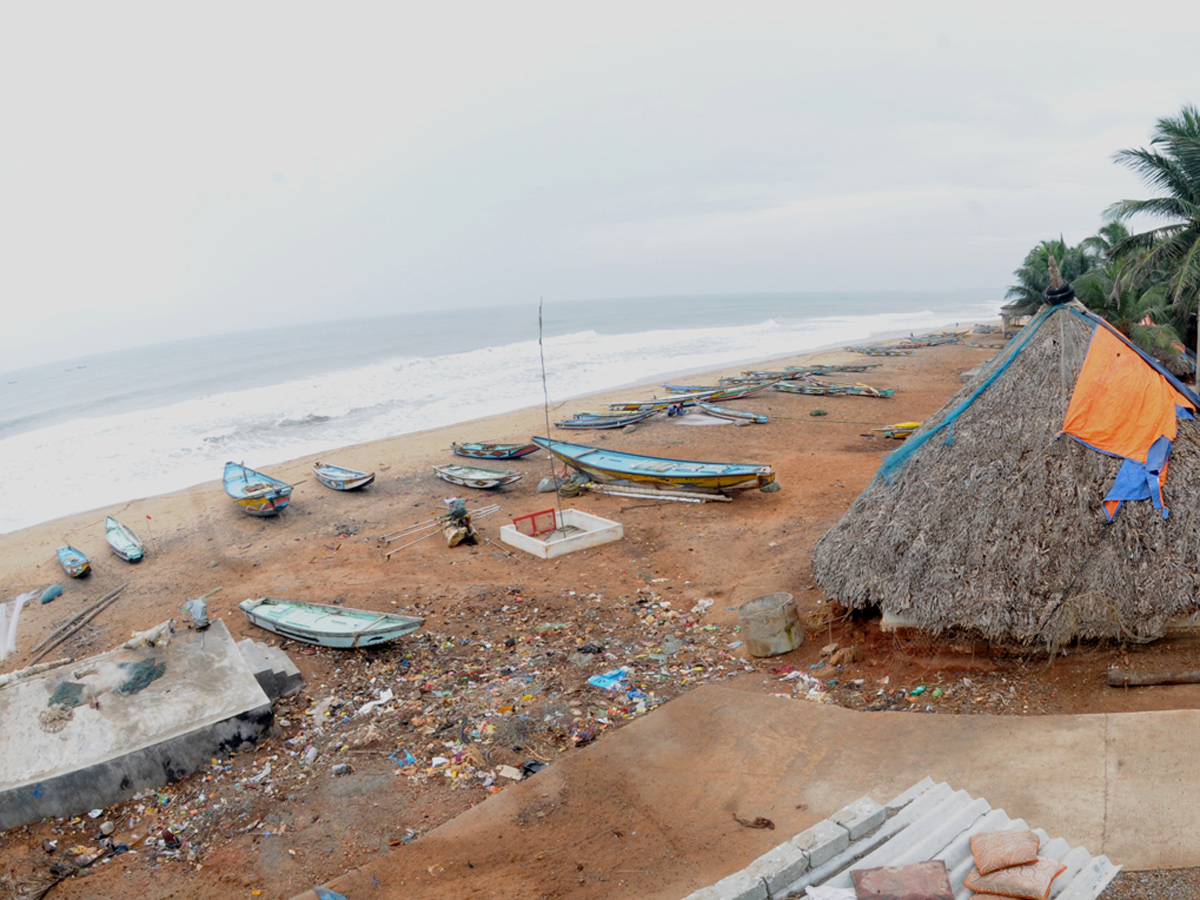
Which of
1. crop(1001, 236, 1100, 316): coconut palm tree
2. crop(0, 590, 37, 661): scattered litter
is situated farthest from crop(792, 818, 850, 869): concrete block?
crop(1001, 236, 1100, 316): coconut palm tree

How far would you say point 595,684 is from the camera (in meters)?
8.02

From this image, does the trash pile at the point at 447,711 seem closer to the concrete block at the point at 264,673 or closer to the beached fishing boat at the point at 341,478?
the concrete block at the point at 264,673

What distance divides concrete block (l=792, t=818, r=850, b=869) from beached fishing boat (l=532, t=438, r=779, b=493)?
32.9ft

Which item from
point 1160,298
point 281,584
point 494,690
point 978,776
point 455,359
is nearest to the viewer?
point 978,776

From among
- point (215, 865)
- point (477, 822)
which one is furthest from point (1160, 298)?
point (215, 865)

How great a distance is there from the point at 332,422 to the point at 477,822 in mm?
27527

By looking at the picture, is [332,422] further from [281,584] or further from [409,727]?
[409,727]

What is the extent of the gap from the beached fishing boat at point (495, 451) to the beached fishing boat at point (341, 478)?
2680 mm

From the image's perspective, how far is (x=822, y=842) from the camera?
4199 millimetres

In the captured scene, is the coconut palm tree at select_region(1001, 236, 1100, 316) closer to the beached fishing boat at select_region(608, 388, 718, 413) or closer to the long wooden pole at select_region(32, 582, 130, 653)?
the beached fishing boat at select_region(608, 388, 718, 413)

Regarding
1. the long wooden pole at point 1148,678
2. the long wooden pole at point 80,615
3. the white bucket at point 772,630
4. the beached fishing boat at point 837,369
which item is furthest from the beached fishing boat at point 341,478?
the beached fishing boat at point 837,369

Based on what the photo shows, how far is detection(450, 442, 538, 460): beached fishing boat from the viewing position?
1972 cm

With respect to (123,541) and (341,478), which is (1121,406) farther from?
(123,541)

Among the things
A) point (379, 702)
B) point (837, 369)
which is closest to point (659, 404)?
point (837, 369)
